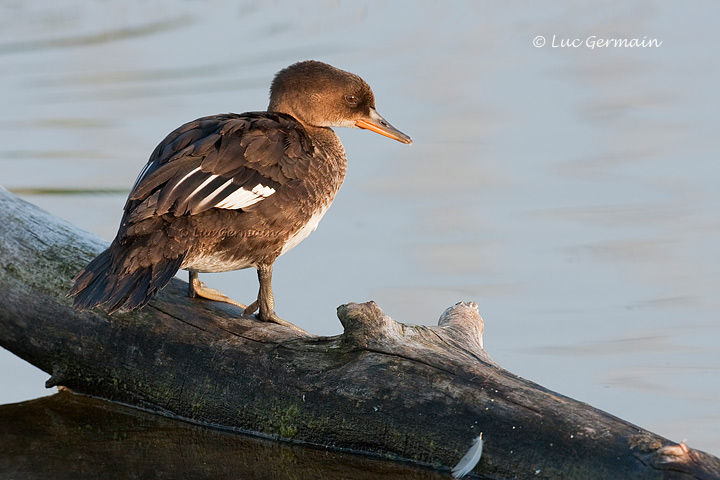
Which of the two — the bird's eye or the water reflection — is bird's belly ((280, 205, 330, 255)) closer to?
the bird's eye

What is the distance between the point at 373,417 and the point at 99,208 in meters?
4.04

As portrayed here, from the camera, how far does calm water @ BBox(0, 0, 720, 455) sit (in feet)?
20.7

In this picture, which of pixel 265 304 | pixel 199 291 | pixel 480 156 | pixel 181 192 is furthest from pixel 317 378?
pixel 480 156

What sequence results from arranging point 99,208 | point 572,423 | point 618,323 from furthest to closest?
1. point 99,208
2. point 618,323
3. point 572,423

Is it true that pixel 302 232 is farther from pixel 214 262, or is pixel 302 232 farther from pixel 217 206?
pixel 217 206

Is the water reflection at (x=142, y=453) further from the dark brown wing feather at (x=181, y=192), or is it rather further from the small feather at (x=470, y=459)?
the dark brown wing feather at (x=181, y=192)

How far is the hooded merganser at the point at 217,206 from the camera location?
483cm

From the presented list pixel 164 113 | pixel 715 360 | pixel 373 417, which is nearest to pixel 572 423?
pixel 373 417

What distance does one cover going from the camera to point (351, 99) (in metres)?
6.18

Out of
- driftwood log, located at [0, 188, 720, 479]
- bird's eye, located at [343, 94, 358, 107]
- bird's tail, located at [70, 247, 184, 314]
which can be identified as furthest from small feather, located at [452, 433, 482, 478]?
bird's eye, located at [343, 94, 358, 107]

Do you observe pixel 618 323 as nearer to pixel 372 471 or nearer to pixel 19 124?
pixel 372 471

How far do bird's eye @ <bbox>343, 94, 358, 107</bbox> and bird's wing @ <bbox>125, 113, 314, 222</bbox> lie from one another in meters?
0.63

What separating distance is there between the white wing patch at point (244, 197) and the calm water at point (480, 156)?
1.35 m

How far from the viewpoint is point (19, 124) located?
399 inches
